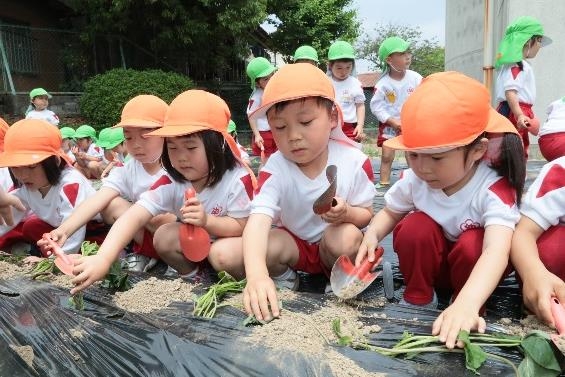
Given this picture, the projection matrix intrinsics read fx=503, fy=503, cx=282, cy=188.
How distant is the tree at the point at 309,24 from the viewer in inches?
578

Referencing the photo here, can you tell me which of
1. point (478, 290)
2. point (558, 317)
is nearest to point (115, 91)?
point (478, 290)

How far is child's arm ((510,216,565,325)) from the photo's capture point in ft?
4.20

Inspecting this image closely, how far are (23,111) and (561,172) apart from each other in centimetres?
1009

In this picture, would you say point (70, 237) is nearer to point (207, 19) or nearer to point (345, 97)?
point (345, 97)

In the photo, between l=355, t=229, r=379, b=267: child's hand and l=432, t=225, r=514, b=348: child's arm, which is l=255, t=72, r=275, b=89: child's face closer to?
l=355, t=229, r=379, b=267: child's hand

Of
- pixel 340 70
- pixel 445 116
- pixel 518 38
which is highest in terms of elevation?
pixel 518 38

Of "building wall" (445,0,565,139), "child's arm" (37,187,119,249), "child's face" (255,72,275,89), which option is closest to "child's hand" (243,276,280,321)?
"child's arm" (37,187,119,249)

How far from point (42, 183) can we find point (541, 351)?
2266mm

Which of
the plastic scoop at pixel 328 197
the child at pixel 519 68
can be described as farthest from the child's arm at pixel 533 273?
the child at pixel 519 68

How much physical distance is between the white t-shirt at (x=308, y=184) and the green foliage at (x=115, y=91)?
26.3 feet

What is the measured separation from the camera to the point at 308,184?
6.07ft

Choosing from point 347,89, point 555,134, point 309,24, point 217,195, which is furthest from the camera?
point 309,24

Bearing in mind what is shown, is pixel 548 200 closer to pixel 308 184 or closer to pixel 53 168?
pixel 308 184

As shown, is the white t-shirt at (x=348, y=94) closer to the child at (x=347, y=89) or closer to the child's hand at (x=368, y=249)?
the child at (x=347, y=89)
